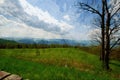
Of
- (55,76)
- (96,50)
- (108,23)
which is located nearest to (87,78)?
(55,76)

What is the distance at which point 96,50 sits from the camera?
5569 centimetres

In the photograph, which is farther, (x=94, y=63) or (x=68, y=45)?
(x=68, y=45)

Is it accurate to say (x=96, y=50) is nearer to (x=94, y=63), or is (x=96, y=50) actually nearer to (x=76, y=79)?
(x=94, y=63)

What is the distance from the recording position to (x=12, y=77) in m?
7.77

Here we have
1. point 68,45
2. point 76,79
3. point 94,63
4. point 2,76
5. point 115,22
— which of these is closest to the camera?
point 2,76

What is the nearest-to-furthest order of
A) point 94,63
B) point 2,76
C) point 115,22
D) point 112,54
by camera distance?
point 2,76
point 115,22
point 94,63
point 112,54

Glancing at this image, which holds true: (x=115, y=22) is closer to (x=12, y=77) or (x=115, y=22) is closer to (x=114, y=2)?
(x=114, y=2)

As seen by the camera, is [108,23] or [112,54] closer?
[108,23]

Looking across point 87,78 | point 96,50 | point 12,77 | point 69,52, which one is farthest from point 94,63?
point 12,77

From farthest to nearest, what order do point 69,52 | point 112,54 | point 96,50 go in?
1. point 96,50
2. point 112,54
3. point 69,52

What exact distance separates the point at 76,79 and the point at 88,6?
18.4 meters

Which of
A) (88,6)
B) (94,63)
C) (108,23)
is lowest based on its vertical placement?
(94,63)

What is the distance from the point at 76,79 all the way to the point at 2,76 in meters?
4.07

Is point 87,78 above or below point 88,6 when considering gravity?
below
